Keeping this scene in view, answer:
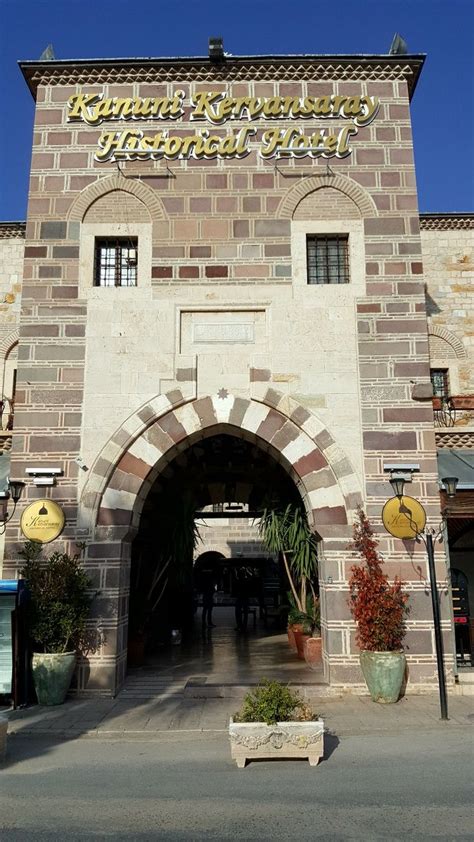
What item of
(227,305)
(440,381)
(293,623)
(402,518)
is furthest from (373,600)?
(440,381)

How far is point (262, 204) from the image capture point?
10.3m

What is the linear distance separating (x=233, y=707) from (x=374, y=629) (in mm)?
2052

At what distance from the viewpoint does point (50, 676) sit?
8.38 m

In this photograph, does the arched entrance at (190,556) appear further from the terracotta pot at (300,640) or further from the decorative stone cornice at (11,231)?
the decorative stone cornice at (11,231)

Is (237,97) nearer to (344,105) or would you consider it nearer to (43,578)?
(344,105)

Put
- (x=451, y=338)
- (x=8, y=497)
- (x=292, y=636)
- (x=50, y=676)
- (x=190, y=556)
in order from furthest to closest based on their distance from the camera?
(x=451, y=338)
(x=190, y=556)
(x=292, y=636)
(x=8, y=497)
(x=50, y=676)

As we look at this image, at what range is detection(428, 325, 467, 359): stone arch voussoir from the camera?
47.3 feet

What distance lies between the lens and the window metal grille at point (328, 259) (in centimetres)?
1030

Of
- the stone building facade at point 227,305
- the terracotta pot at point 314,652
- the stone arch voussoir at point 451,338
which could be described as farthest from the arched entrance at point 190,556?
the stone arch voussoir at point 451,338

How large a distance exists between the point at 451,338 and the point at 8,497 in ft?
32.2

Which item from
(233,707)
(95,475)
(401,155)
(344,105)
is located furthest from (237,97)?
(233,707)

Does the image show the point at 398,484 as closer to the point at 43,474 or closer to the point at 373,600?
the point at 373,600

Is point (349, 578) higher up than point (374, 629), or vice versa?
point (349, 578)

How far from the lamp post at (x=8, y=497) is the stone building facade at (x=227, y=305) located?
28 centimetres
